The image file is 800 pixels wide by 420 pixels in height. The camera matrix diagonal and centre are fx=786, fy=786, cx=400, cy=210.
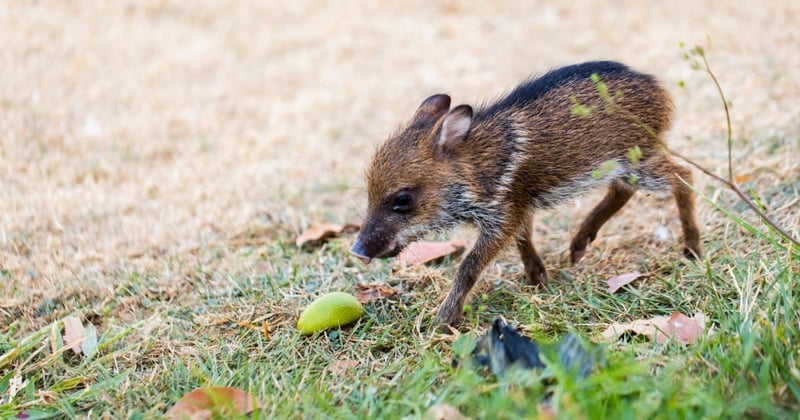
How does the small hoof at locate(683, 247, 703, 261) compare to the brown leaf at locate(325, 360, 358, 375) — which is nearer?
the brown leaf at locate(325, 360, 358, 375)

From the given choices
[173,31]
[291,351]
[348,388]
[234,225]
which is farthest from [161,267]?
[173,31]

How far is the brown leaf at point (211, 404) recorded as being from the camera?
9.87ft

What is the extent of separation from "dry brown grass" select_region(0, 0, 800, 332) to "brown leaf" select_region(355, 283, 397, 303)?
89 cm

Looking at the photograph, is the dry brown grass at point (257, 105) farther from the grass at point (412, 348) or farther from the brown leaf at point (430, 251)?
the brown leaf at point (430, 251)

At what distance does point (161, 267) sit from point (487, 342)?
252 centimetres

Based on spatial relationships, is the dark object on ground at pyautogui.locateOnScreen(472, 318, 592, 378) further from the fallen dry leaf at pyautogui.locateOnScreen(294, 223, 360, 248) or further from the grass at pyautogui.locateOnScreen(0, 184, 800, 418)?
the fallen dry leaf at pyautogui.locateOnScreen(294, 223, 360, 248)

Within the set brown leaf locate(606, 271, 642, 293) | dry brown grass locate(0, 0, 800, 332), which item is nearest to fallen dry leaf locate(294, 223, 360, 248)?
dry brown grass locate(0, 0, 800, 332)

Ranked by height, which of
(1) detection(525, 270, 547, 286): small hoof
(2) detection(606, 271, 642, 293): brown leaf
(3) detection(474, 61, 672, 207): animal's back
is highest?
(3) detection(474, 61, 672, 207): animal's back

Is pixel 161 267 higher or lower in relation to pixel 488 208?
lower

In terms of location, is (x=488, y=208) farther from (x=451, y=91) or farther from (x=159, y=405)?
(x=451, y=91)

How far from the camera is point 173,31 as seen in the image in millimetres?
9258

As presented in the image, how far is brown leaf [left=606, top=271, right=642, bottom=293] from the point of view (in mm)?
3957

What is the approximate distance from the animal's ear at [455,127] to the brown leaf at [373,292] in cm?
80

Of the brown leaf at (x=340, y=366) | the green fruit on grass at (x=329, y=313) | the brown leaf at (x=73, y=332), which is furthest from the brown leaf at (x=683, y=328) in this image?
the brown leaf at (x=73, y=332)
